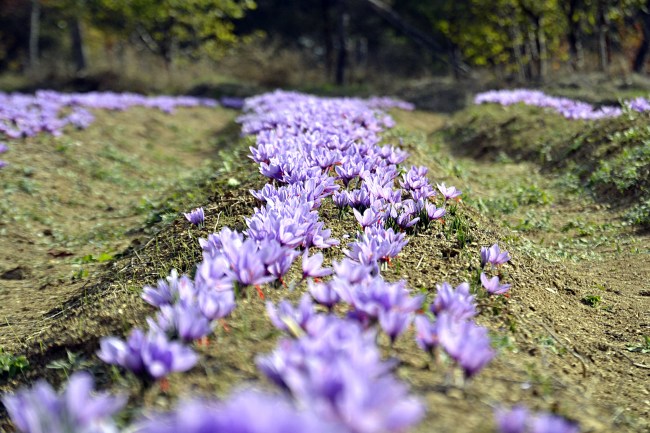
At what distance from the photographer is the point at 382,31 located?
3048 cm

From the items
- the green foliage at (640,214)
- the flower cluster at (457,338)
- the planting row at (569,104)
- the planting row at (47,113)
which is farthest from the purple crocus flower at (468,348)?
the planting row at (569,104)

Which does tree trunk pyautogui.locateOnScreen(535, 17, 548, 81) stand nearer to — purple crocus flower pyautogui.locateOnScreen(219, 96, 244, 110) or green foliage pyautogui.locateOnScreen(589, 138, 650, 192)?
purple crocus flower pyautogui.locateOnScreen(219, 96, 244, 110)

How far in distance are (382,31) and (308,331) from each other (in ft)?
99.8

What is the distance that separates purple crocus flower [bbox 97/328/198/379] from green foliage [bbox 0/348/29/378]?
135 cm

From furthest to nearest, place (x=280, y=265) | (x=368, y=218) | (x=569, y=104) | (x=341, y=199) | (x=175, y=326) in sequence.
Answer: (x=569, y=104) < (x=341, y=199) < (x=368, y=218) < (x=280, y=265) < (x=175, y=326)

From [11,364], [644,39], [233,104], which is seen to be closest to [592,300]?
[11,364]

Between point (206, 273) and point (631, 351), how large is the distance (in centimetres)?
241

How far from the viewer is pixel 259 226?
276 centimetres

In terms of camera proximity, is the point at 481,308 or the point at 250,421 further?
the point at 481,308

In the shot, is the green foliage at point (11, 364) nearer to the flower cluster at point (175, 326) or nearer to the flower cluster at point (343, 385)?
the flower cluster at point (175, 326)

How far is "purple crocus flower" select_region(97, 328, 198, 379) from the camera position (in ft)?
5.80

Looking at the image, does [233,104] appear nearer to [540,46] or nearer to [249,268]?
[540,46]

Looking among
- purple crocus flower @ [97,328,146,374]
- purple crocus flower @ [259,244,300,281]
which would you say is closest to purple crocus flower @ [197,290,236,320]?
purple crocus flower @ [97,328,146,374]

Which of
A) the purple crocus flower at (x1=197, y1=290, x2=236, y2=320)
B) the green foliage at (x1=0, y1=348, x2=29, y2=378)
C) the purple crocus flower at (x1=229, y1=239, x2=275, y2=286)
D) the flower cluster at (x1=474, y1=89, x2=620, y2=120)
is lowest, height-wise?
the green foliage at (x1=0, y1=348, x2=29, y2=378)
